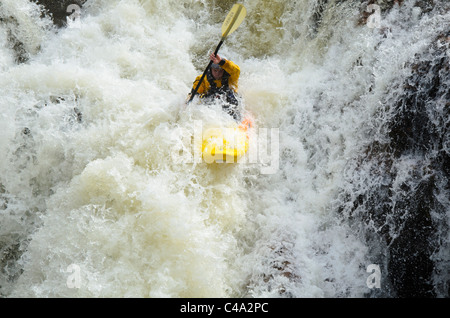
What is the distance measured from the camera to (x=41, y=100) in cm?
404

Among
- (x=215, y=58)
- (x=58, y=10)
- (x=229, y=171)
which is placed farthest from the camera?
(x=58, y=10)

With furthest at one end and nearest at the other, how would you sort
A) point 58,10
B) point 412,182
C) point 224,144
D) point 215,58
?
1. point 58,10
2. point 215,58
3. point 224,144
4. point 412,182

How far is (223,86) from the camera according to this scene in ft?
13.6

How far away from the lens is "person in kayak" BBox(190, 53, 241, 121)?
406 cm

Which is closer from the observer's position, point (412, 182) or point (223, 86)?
point (412, 182)

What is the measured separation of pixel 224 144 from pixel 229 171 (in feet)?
1.03

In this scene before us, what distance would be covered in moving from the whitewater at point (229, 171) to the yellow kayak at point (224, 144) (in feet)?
0.48

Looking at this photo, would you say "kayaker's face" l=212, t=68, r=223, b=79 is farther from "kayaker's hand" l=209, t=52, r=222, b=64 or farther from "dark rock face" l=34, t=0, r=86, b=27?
"dark rock face" l=34, t=0, r=86, b=27

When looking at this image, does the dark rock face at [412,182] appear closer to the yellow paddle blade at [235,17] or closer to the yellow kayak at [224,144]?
the yellow kayak at [224,144]
